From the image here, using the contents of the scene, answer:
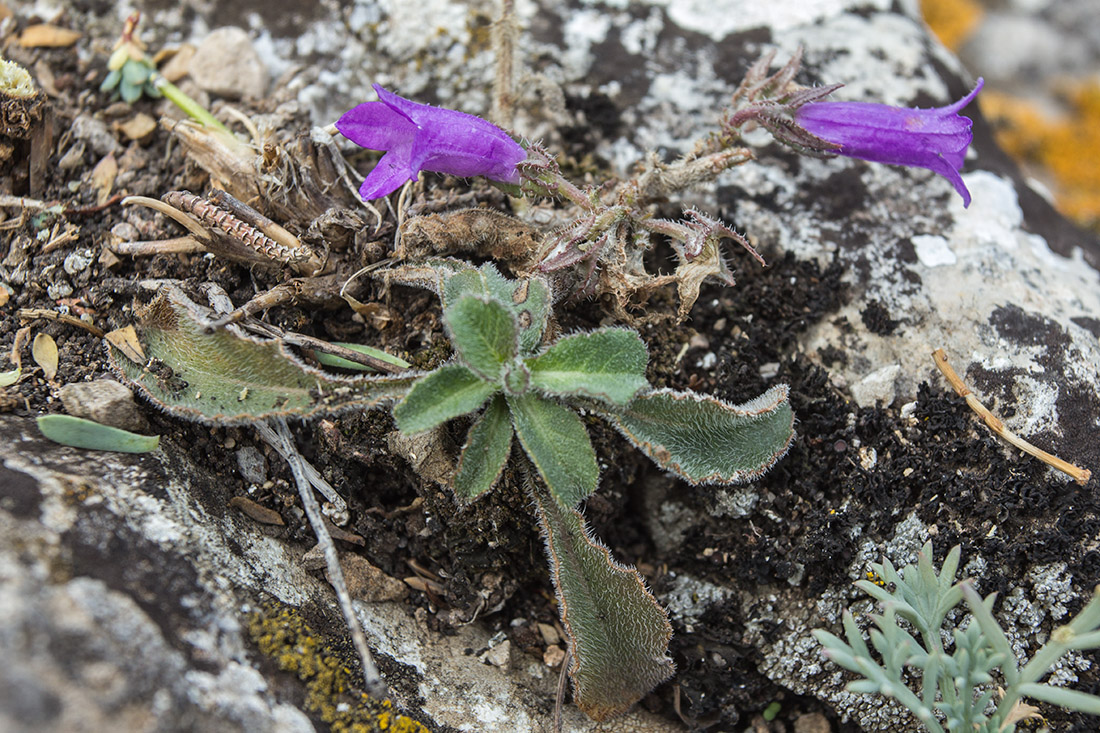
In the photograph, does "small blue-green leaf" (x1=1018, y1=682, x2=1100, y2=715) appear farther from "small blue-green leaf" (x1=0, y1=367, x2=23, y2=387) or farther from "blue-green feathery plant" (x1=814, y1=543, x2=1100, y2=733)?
"small blue-green leaf" (x1=0, y1=367, x2=23, y2=387)

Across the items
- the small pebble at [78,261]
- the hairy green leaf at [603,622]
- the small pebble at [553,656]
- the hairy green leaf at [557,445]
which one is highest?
the small pebble at [78,261]

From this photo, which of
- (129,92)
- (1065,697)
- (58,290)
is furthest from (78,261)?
(1065,697)

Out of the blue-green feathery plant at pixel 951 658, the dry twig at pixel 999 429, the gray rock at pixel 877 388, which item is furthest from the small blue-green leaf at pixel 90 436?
the dry twig at pixel 999 429

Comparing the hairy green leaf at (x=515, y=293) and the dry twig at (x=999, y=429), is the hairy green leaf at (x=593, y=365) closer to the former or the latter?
the hairy green leaf at (x=515, y=293)

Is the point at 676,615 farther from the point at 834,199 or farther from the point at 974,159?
the point at 974,159

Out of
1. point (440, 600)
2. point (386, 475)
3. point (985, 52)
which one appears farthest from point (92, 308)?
point (985, 52)

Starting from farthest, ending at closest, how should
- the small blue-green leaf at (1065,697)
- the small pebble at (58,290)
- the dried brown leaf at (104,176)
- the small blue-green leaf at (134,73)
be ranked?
the small blue-green leaf at (134,73) → the dried brown leaf at (104,176) → the small pebble at (58,290) → the small blue-green leaf at (1065,697)

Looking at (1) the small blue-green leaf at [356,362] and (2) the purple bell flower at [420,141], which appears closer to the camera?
(2) the purple bell flower at [420,141]

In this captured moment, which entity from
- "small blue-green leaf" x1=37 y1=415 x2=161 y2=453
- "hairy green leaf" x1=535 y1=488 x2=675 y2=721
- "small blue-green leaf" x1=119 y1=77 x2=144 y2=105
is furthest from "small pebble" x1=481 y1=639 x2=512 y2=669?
"small blue-green leaf" x1=119 y1=77 x2=144 y2=105
